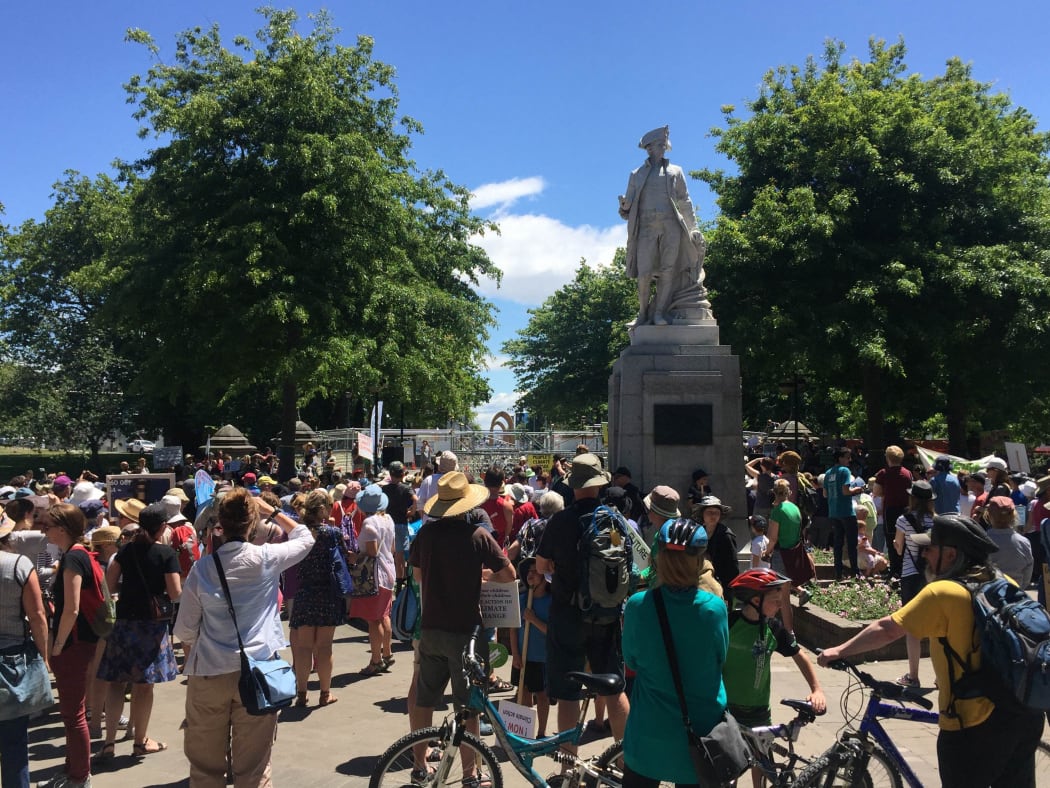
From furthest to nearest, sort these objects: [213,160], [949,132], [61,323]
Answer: [61,323] → [949,132] → [213,160]

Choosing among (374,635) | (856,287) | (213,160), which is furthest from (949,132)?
(374,635)

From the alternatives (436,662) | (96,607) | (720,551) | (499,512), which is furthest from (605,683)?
(499,512)

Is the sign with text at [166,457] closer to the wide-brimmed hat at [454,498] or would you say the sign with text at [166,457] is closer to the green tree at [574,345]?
the wide-brimmed hat at [454,498]

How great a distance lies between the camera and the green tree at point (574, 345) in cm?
4316

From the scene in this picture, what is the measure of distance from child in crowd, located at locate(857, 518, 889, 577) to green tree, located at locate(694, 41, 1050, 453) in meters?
8.92

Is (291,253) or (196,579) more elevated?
(291,253)

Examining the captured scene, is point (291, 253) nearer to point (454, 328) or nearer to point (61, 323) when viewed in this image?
point (454, 328)

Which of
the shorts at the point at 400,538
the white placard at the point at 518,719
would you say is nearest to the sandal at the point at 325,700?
the shorts at the point at 400,538

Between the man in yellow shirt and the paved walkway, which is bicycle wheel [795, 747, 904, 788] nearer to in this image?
the man in yellow shirt

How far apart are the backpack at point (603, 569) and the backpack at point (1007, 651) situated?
75.7 inches

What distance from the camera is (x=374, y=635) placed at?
27.3ft

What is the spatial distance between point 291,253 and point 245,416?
909 inches

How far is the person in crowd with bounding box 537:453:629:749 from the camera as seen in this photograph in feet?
16.8

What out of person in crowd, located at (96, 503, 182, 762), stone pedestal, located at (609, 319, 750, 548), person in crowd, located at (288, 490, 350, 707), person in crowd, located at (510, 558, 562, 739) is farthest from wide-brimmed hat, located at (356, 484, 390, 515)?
stone pedestal, located at (609, 319, 750, 548)
